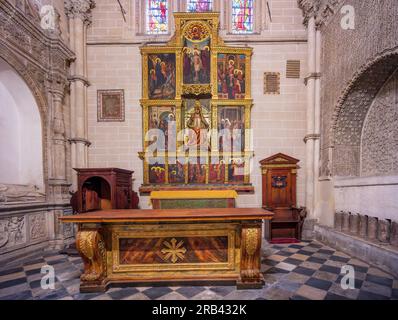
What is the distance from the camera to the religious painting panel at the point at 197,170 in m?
6.39

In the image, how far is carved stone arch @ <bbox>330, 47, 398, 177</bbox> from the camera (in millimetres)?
4809

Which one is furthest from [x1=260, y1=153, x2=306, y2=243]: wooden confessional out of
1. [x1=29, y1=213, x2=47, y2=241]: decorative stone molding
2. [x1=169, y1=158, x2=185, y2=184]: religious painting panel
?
[x1=29, y1=213, x2=47, y2=241]: decorative stone molding

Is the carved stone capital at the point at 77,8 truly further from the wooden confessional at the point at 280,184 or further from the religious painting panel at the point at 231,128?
the wooden confessional at the point at 280,184

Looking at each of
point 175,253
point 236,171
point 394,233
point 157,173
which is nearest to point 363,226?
point 394,233

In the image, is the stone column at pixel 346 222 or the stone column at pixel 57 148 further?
the stone column at pixel 57 148

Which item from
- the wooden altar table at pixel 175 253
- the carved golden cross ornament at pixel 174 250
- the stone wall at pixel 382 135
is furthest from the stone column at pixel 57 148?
the stone wall at pixel 382 135

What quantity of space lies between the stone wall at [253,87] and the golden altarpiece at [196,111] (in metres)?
0.41

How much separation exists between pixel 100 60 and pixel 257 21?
5467 mm

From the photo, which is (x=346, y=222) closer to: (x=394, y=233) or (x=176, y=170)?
(x=394, y=233)

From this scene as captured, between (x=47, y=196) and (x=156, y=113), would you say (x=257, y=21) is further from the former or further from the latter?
(x=47, y=196)

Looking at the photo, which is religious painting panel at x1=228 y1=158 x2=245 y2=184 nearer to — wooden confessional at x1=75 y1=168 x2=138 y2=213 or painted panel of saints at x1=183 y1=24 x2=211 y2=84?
painted panel of saints at x1=183 y1=24 x2=211 y2=84

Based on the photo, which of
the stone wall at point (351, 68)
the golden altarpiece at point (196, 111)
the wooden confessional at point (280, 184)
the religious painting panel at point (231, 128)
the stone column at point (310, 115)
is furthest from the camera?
the religious painting panel at point (231, 128)

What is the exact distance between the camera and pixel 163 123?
6457 mm

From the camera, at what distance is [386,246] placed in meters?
3.77
